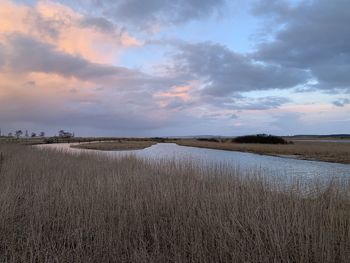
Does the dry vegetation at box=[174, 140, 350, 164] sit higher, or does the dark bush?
the dark bush

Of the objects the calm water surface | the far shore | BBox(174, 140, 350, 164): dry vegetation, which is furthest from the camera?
the far shore

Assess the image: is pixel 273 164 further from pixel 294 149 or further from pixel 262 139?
pixel 262 139

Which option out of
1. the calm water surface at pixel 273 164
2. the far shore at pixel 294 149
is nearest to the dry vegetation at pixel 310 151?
the far shore at pixel 294 149

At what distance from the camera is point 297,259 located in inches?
155

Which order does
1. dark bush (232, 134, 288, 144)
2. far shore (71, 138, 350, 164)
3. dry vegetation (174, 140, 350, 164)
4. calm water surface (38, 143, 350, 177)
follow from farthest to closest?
dark bush (232, 134, 288, 144)
far shore (71, 138, 350, 164)
dry vegetation (174, 140, 350, 164)
calm water surface (38, 143, 350, 177)

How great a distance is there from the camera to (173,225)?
515cm

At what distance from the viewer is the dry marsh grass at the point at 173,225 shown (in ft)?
13.3

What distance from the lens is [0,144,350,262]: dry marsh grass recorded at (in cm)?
405

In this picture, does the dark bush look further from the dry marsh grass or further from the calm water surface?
the dry marsh grass

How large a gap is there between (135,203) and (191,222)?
4.45ft

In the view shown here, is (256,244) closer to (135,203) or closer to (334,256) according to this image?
(334,256)

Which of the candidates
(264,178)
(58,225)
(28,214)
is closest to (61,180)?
(28,214)

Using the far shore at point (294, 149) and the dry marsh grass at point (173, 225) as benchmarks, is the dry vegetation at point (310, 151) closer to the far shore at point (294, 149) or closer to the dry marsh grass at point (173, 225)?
the far shore at point (294, 149)

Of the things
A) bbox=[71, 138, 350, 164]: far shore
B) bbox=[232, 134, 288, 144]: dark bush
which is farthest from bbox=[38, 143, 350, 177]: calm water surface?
bbox=[232, 134, 288, 144]: dark bush
